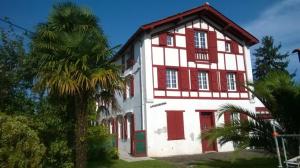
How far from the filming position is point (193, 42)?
74.0 ft

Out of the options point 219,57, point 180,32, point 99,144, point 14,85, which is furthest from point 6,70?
point 219,57

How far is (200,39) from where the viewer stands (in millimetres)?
23156

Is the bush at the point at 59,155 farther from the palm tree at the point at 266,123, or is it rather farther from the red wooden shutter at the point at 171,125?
the red wooden shutter at the point at 171,125

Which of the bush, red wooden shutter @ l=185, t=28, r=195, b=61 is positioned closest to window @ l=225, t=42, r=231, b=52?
red wooden shutter @ l=185, t=28, r=195, b=61

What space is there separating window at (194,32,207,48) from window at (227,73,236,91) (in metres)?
2.89

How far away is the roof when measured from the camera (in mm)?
21156

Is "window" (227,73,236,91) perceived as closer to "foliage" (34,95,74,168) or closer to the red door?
the red door

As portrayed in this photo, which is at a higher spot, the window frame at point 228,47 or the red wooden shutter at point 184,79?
the window frame at point 228,47

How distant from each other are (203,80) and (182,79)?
1931 mm

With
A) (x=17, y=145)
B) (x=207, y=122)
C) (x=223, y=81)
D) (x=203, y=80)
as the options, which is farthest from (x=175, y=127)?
(x=17, y=145)

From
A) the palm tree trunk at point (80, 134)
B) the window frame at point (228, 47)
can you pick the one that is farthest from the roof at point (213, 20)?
the palm tree trunk at point (80, 134)

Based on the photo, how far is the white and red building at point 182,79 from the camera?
67.0ft

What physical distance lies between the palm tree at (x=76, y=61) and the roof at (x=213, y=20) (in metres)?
8.82

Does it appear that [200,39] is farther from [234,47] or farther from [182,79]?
[182,79]
